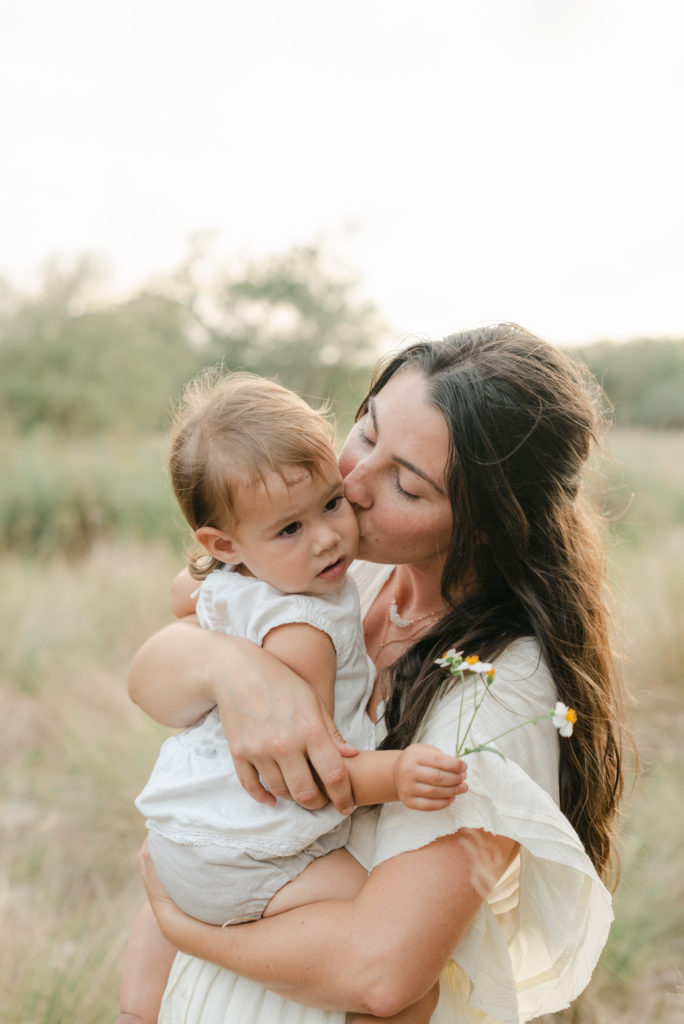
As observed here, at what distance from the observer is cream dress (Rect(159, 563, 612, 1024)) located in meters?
1.44

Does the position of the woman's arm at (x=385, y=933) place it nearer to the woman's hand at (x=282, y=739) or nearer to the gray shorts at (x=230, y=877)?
the gray shorts at (x=230, y=877)

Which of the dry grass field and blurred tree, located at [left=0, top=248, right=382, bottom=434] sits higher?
blurred tree, located at [left=0, top=248, right=382, bottom=434]

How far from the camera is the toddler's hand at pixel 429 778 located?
130cm

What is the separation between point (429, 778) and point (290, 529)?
0.62m

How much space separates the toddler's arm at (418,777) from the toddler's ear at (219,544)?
557mm

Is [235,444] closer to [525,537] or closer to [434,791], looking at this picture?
[525,537]

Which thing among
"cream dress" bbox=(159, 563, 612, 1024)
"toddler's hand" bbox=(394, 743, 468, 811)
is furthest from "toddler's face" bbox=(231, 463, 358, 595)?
"toddler's hand" bbox=(394, 743, 468, 811)

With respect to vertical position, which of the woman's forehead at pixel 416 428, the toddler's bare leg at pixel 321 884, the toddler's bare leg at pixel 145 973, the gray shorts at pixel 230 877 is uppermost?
the woman's forehead at pixel 416 428

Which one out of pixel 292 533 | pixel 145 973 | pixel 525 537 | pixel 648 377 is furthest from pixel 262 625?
pixel 648 377

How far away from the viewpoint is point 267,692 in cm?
153

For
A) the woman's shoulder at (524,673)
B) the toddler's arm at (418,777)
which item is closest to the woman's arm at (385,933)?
the toddler's arm at (418,777)

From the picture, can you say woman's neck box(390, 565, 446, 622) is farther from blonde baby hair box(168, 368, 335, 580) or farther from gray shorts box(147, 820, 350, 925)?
gray shorts box(147, 820, 350, 925)

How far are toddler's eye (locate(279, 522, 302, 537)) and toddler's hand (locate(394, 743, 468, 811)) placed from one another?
0.54m

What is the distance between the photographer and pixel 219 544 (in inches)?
71.2
